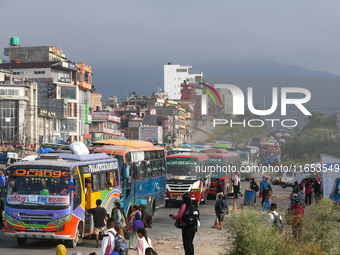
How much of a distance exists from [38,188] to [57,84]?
234 feet

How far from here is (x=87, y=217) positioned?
49.6 ft

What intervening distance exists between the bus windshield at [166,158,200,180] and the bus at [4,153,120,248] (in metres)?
12.5

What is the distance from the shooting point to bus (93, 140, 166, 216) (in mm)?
18969

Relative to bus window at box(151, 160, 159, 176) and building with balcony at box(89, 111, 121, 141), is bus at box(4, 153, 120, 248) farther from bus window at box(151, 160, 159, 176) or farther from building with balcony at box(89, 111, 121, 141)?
building with balcony at box(89, 111, 121, 141)

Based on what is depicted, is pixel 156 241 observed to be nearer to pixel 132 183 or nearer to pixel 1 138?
pixel 132 183

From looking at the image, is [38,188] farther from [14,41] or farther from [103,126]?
[103,126]

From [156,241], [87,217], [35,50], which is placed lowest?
[156,241]

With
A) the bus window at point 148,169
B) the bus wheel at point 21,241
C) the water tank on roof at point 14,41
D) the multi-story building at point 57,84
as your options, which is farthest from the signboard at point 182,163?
the water tank on roof at point 14,41

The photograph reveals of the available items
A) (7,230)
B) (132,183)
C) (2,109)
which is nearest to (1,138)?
(2,109)

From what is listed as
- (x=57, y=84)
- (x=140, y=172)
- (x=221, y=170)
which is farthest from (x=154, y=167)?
(x=57, y=84)

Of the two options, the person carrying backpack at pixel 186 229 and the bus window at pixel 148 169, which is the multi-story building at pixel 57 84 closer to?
the bus window at pixel 148 169

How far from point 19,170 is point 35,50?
8314 centimetres

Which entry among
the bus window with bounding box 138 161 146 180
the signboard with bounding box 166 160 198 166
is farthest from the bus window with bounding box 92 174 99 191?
the signboard with bounding box 166 160 198 166

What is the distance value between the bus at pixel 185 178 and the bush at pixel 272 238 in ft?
48.1
